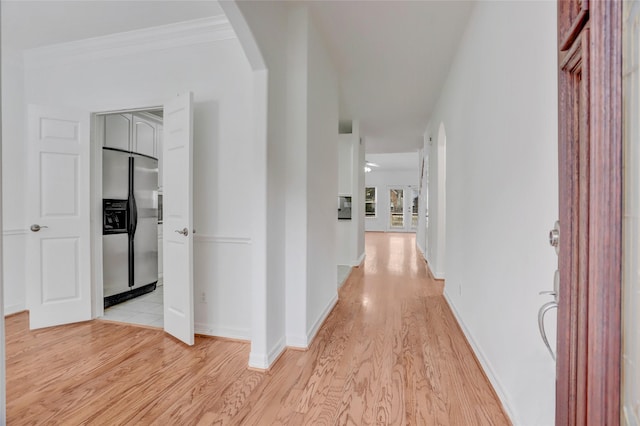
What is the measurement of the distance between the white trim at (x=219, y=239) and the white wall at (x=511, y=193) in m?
1.87

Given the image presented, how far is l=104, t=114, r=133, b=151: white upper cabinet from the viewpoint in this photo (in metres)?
3.46

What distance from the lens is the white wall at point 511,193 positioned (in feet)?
4.24

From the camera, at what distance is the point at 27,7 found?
2531 mm

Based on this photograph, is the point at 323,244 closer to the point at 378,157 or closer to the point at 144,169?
the point at 144,169

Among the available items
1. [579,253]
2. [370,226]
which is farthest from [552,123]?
[370,226]

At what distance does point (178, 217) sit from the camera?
8.64 ft

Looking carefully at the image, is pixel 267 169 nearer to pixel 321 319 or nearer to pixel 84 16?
pixel 321 319

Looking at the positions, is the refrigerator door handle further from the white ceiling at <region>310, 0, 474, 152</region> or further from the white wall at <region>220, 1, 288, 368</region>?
the white ceiling at <region>310, 0, 474, 152</region>

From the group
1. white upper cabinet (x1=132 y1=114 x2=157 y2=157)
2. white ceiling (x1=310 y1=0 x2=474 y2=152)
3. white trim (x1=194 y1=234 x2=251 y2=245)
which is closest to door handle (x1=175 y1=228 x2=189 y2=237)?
white trim (x1=194 y1=234 x2=251 y2=245)

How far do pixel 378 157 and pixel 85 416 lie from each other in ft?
31.7

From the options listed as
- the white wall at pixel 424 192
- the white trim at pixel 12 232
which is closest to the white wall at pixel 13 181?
the white trim at pixel 12 232

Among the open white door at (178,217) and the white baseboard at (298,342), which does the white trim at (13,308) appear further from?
the white baseboard at (298,342)

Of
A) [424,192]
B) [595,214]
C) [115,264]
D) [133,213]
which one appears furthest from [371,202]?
[595,214]

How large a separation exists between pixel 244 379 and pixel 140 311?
6.35 feet
